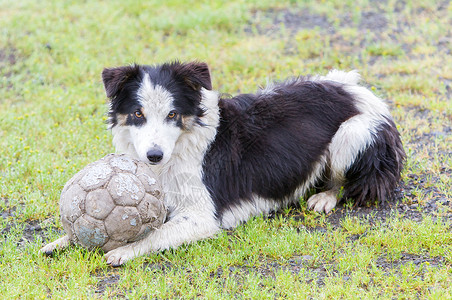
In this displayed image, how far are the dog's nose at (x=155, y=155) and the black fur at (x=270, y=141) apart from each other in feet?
2.19

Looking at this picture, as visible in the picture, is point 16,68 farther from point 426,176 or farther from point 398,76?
point 426,176

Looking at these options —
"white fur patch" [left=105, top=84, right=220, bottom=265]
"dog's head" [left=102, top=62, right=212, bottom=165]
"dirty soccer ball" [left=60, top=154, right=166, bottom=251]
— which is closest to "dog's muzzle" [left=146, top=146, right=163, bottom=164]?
"dog's head" [left=102, top=62, right=212, bottom=165]

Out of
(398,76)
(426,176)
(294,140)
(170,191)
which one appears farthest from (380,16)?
(170,191)

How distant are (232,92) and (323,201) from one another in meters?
3.26

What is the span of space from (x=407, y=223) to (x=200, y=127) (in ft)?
6.78

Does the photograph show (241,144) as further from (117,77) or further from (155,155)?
(117,77)

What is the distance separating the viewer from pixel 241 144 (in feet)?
17.7

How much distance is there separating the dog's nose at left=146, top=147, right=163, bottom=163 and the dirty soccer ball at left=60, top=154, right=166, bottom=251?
0.17 meters

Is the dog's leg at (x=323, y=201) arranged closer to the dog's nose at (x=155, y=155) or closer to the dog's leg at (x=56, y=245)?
the dog's nose at (x=155, y=155)

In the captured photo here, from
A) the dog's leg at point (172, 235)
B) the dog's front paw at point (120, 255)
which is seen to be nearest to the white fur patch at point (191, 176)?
the dog's leg at point (172, 235)

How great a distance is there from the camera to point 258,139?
5406 mm

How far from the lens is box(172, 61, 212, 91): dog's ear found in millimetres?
4969

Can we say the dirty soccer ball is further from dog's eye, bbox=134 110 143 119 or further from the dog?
dog's eye, bbox=134 110 143 119

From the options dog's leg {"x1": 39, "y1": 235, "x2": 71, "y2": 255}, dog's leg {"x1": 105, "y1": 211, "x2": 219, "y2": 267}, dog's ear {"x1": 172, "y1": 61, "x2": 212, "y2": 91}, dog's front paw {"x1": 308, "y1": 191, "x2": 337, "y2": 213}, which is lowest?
dog's front paw {"x1": 308, "y1": 191, "x2": 337, "y2": 213}
